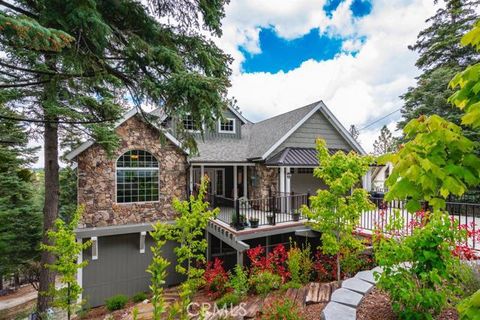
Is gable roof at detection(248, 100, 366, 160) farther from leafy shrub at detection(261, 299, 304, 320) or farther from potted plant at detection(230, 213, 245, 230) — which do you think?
leafy shrub at detection(261, 299, 304, 320)

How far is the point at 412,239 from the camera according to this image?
12.4 feet

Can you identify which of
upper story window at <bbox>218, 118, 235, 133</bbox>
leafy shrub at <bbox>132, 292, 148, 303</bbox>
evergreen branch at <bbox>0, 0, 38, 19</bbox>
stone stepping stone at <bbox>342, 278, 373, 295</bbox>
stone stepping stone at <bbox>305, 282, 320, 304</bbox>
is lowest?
leafy shrub at <bbox>132, 292, 148, 303</bbox>

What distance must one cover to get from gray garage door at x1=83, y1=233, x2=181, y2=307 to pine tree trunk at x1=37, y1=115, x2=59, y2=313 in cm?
152

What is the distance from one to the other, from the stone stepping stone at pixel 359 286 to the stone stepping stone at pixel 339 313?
30.4 inches

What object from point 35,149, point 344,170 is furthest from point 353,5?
A: point 35,149

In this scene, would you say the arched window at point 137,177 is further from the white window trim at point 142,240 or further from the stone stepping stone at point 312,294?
the stone stepping stone at point 312,294

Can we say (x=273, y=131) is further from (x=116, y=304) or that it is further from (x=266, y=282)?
(x=116, y=304)

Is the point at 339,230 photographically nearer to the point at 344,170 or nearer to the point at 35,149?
the point at 344,170

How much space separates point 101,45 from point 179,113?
6.44 feet

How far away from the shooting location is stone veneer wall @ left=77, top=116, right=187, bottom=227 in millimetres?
9711

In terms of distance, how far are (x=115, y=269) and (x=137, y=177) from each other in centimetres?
404

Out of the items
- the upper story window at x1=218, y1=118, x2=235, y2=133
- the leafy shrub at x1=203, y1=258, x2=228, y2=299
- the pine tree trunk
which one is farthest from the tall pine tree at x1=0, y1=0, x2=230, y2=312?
the upper story window at x1=218, y1=118, x2=235, y2=133

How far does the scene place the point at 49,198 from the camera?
8.80 m

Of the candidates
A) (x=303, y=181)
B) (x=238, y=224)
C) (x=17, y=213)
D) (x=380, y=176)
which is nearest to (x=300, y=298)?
(x=238, y=224)
